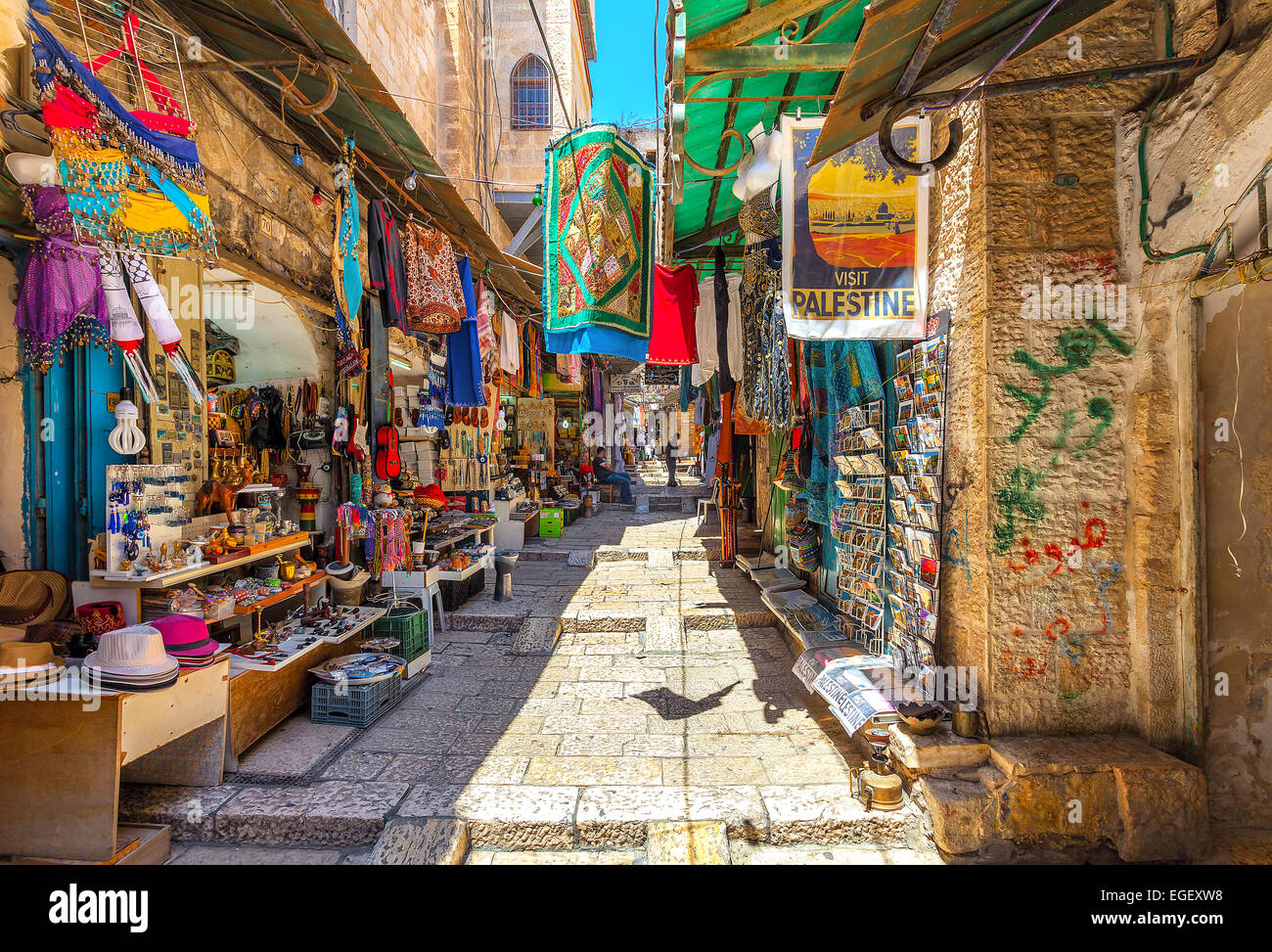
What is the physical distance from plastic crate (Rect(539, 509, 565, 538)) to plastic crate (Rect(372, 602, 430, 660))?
6.12m

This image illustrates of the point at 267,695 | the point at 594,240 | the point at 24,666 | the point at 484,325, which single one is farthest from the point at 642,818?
the point at 484,325

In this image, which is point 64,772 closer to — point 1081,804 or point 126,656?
point 126,656

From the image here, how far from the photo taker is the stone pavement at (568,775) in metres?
2.98

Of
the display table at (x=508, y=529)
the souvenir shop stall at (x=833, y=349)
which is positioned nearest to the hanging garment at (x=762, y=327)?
the souvenir shop stall at (x=833, y=349)

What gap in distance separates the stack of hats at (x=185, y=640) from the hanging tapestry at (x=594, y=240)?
287 centimetres

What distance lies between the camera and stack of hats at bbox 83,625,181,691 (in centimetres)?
280

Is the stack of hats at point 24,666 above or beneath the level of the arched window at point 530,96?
beneath

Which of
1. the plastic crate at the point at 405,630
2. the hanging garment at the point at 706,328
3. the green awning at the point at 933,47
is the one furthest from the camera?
the hanging garment at the point at 706,328

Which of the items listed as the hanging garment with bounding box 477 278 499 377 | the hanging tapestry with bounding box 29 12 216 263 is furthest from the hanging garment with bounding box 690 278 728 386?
the hanging tapestry with bounding box 29 12 216 263

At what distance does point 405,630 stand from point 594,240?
3671mm

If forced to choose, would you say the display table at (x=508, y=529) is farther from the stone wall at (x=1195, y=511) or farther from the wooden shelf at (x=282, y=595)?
the stone wall at (x=1195, y=511)

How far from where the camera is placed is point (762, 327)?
5.27m

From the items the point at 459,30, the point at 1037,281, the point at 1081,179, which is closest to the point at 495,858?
the point at 1037,281

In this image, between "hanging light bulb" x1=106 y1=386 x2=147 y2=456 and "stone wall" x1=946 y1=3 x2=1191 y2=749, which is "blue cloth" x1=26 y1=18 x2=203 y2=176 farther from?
"stone wall" x1=946 y1=3 x2=1191 y2=749
